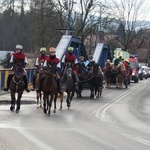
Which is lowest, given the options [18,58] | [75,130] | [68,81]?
[75,130]

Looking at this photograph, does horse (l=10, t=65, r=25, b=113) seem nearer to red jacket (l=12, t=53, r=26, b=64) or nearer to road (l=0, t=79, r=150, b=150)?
red jacket (l=12, t=53, r=26, b=64)

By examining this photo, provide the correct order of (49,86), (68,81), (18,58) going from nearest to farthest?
(49,86)
(18,58)
(68,81)

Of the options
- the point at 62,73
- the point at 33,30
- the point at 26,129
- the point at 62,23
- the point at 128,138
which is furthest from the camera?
the point at 33,30

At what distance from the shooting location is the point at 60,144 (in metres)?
11.2

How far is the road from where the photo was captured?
11.2 metres

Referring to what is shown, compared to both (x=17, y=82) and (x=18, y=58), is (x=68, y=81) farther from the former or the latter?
(x=18, y=58)

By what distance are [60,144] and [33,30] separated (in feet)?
141

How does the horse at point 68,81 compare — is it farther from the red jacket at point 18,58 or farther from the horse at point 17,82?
the red jacket at point 18,58

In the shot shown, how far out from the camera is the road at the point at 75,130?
11.2 meters

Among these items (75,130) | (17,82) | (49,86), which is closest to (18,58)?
(17,82)

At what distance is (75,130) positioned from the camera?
1377cm

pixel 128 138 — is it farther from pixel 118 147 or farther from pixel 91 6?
pixel 91 6

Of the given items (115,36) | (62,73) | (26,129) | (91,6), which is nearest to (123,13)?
(115,36)

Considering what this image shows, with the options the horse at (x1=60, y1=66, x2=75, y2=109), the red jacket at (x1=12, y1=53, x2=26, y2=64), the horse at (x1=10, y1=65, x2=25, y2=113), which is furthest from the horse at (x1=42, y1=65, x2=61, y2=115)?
the horse at (x1=60, y1=66, x2=75, y2=109)
